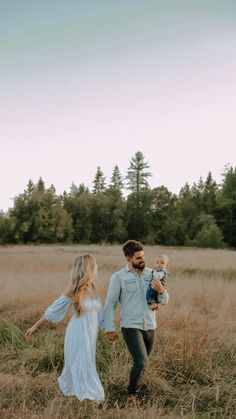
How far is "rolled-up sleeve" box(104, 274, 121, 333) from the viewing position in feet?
14.4

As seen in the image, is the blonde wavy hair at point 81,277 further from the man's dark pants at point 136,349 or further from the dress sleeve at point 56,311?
the man's dark pants at point 136,349

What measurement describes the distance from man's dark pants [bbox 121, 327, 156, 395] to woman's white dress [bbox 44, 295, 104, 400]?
1.38 ft

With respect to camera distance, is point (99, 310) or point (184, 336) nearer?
point (99, 310)

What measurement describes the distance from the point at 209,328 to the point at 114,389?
8.28 ft

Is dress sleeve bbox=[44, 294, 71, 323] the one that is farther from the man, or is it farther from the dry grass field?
the dry grass field

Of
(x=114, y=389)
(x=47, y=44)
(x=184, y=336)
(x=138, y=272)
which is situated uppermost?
(x=47, y=44)

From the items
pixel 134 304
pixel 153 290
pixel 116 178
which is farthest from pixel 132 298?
pixel 116 178

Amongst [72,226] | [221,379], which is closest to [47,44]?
[221,379]

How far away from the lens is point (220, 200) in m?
56.7

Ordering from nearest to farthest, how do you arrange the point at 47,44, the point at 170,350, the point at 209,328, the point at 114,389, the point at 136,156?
the point at 114,389 → the point at 170,350 → the point at 209,328 → the point at 47,44 → the point at 136,156

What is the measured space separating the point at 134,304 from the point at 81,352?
0.75 m

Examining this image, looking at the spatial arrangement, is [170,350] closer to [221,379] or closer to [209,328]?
[221,379]

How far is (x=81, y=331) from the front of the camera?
4.20 m

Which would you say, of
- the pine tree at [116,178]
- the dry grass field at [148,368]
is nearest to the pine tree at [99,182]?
the pine tree at [116,178]
